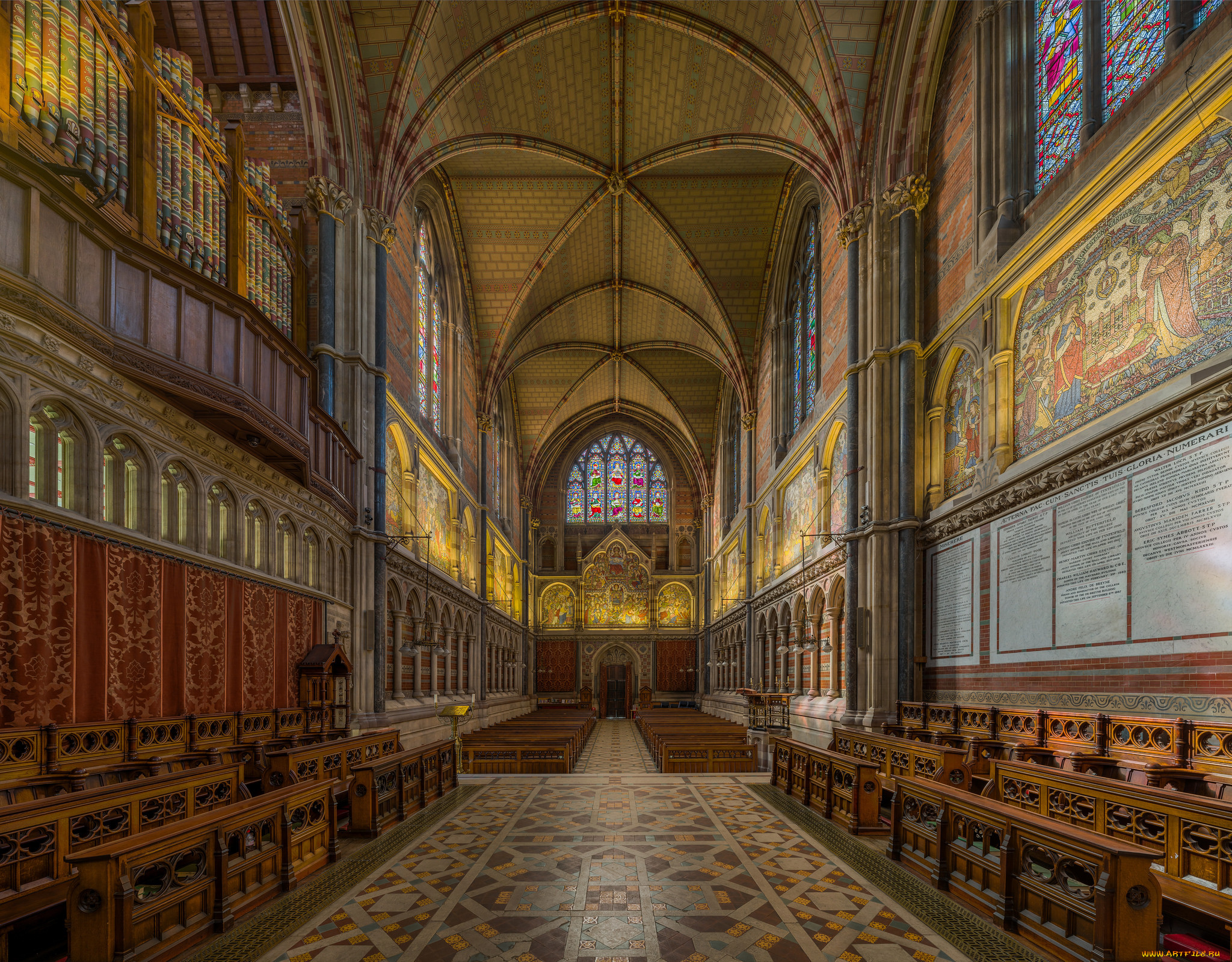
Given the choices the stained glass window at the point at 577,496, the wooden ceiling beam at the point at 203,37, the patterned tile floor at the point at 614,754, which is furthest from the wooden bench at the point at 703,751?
the stained glass window at the point at 577,496

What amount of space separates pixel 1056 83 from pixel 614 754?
15.3m

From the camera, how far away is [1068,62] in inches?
368

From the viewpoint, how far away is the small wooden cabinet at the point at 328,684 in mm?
10852

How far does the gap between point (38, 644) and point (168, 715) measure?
78.5 inches

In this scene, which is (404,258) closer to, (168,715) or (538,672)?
(168,715)

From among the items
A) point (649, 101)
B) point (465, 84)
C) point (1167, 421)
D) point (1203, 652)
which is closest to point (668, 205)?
point (649, 101)

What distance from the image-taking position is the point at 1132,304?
7598mm

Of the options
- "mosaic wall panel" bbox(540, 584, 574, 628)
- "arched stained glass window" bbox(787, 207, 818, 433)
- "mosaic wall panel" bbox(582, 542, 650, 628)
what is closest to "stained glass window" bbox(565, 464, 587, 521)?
"mosaic wall panel" bbox(582, 542, 650, 628)

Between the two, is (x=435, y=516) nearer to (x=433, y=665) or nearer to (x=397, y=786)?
(x=433, y=665)

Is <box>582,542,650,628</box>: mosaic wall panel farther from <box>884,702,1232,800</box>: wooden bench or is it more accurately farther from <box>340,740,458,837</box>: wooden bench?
<box>884,702,1232,800</box>: wooden bench

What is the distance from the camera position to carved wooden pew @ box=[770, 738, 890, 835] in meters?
7.79

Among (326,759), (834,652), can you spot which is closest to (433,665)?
(834,652)

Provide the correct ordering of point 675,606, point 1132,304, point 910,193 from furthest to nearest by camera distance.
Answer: point 675,606, point 910,193, point 1132,304

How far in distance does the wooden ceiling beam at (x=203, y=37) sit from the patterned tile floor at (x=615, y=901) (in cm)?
1396
